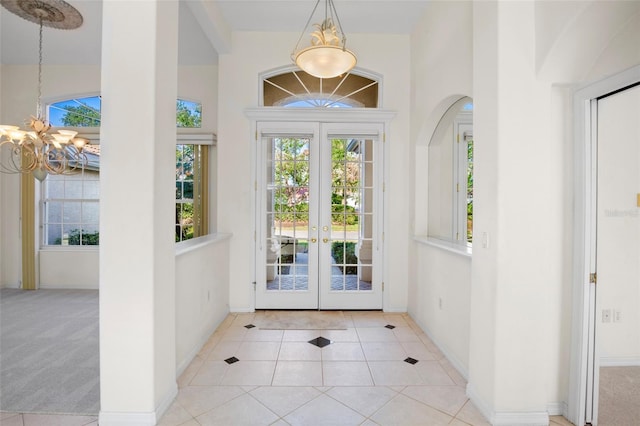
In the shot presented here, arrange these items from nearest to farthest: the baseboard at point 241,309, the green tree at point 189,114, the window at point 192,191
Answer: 1. the baseboard at point 241,309
2. the window at point 192,191
3. the green tree at point 189,114

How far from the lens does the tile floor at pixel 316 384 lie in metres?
2.15

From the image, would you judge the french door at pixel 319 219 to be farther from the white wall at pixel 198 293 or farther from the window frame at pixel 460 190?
the window frame at pixel 460 190

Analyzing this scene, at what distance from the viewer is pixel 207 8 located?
330 cm

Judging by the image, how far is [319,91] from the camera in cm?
444

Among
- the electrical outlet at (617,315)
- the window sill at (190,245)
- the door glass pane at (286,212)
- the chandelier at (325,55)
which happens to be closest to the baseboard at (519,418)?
the electrical outlet at (617,315)

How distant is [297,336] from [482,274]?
2076mm

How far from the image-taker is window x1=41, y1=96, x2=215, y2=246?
17.5 feet

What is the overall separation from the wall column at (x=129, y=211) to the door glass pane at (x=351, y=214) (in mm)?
2649

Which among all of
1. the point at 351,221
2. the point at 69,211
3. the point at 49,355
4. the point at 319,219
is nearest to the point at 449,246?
the point at 351,221

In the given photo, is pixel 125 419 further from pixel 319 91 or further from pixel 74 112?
pixel 74 112

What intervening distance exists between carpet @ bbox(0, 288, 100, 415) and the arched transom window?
3542 millimetres

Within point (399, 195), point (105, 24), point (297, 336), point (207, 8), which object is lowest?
point (297, 336)

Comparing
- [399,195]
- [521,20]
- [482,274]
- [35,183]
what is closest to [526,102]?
[521,20]

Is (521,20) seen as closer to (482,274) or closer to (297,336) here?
(482,274)
